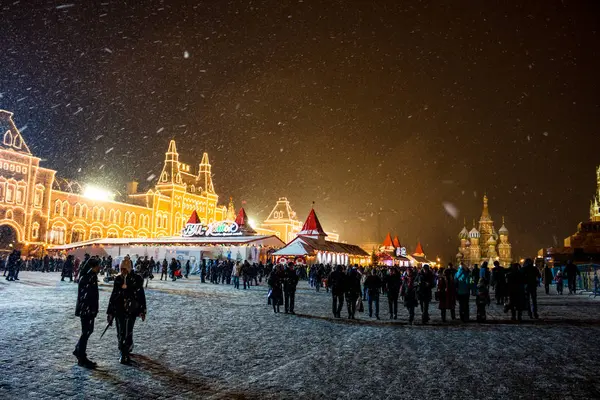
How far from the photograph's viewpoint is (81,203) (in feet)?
223

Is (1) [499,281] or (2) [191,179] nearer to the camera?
(1) [499,281]

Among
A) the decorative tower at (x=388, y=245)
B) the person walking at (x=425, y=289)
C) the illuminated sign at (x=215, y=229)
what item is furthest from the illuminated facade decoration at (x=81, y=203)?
the person walking at (x=425, y=289)

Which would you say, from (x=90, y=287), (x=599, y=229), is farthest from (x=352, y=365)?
(x=599, y=229)

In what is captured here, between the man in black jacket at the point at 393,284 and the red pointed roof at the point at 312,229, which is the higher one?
the red pointed roof at the point at 312,229

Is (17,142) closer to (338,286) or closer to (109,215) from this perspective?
(109,215)

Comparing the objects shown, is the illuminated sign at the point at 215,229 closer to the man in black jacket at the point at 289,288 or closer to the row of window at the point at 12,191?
the row of window at the point at 12,191

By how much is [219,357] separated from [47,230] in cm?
6005

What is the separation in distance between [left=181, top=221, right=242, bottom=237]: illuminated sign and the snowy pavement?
3609cm

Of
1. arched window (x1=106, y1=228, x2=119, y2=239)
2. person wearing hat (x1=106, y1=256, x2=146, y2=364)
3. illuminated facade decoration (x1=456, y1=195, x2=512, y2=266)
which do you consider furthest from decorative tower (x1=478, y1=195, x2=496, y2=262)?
person wearing hat (x1=106, y1=256, x2=146, y2=364)

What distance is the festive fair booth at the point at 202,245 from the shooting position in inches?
1795

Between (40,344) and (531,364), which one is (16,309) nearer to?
(40,344)

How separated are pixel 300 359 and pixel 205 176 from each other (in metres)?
90.7

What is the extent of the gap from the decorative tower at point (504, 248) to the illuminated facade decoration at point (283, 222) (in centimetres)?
A: 5355

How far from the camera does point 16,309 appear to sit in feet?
44.8
